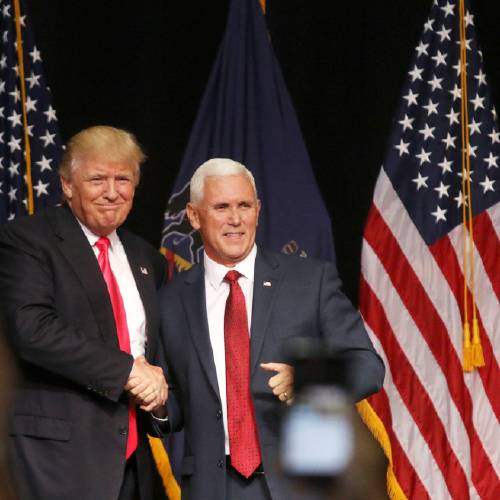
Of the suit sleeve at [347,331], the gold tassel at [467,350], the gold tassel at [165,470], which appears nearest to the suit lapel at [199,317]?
the suit sleeve at [347,331]

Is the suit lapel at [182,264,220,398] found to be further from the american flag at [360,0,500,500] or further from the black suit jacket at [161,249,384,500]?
the american flag at [360,0,500,500]

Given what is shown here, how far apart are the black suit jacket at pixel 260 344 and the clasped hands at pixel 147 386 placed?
97 mm

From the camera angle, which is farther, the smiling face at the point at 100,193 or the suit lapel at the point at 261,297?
the smiling face at the point at 100,193

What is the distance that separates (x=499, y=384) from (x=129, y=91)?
2.29 metres

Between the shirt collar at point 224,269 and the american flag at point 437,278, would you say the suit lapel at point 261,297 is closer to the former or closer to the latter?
the shirt collar at point 224,269

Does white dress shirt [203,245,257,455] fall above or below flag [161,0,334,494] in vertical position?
below

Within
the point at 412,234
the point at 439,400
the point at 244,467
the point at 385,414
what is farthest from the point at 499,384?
the point at 244,467

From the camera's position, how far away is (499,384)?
3.83 metres

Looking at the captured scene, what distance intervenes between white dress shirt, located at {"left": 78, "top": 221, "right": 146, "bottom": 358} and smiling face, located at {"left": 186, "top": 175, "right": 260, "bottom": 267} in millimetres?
259

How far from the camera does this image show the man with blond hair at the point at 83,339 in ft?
7.73

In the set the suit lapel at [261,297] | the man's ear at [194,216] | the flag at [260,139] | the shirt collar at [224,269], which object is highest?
the flag at [260,139]

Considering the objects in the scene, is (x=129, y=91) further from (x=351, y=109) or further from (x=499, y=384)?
(x=499, y=384)

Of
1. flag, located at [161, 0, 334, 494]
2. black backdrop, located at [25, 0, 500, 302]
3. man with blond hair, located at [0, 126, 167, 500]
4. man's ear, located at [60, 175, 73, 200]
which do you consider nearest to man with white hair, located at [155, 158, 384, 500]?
man with blond hair, located at [0, 126, 167, 500]

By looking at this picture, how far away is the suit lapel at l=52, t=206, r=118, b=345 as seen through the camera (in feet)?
8.10
